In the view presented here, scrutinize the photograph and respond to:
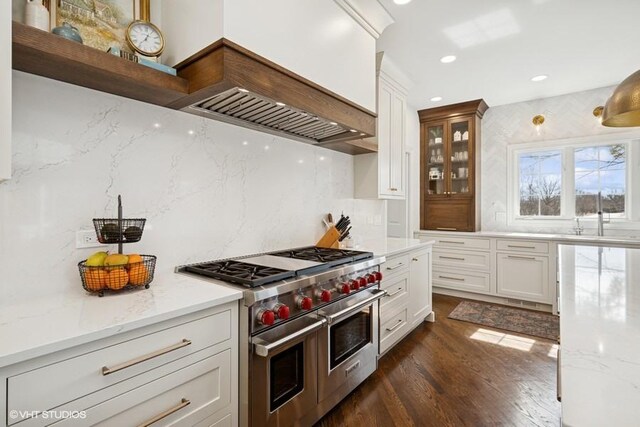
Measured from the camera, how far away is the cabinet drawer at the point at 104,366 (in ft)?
2.78

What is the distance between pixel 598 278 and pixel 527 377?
126cm

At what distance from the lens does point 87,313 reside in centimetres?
108

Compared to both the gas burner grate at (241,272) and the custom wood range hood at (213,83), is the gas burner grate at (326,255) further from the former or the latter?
the custom wood range hood at (213,83)

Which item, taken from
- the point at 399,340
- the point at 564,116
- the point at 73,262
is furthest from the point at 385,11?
the point at 564,116

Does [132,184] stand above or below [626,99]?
below

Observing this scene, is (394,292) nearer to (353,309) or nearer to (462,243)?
(353,309)

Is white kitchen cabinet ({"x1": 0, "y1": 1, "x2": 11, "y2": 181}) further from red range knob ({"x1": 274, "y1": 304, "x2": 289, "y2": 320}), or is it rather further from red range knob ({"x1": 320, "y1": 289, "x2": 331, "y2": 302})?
red range knob ({"x1": 320, "y1": 289, "x2": 331, "y2": 302})

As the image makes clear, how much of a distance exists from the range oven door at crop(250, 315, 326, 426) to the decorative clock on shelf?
1.41 meters

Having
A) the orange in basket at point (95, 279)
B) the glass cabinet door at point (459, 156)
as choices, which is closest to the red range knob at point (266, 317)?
the orange in basket at point (95, 279)

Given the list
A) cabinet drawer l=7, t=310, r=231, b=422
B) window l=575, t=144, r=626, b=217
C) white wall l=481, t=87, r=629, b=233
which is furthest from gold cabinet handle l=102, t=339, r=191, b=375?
window l=575, t=144, r=626, b=217

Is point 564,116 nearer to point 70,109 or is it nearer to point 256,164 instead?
point 256,164

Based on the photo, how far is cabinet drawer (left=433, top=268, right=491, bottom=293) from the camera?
414 centimetres

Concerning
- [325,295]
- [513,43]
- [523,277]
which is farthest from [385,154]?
[523,277]

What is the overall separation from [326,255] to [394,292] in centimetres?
83
